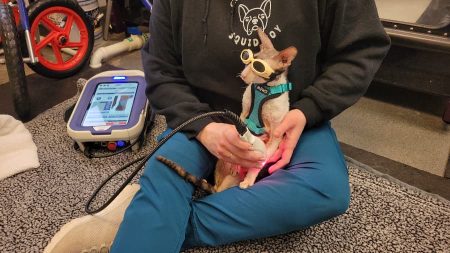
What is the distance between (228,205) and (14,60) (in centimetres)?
93

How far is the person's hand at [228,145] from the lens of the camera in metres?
0.68

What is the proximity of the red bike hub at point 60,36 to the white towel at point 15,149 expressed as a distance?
0.35 m

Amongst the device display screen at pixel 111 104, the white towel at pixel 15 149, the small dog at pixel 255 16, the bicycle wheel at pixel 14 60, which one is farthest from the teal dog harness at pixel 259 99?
the bicycle wheel at pixel 14 60

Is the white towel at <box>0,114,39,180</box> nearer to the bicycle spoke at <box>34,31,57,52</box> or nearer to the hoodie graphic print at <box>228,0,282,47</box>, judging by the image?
the bicycle spoke at <box>34,31,57,52</box>

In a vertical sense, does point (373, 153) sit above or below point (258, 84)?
below

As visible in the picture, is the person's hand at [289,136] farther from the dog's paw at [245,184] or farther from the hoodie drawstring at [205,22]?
the hoodie drawstring at [205,22]

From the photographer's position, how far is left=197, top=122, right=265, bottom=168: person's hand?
0.68 meters

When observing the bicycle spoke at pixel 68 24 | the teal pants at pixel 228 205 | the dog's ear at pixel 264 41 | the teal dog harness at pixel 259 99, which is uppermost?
the dog's ear at pixel 264 41

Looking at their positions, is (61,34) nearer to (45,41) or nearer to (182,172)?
(45,41)

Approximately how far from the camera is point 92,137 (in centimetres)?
107

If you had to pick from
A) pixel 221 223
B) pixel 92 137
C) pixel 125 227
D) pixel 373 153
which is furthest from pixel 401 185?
pixel 92 137

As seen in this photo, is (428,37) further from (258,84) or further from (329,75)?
(258,84)

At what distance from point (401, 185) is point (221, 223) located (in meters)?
0.51

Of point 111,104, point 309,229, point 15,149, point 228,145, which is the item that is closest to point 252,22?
point 228,145
